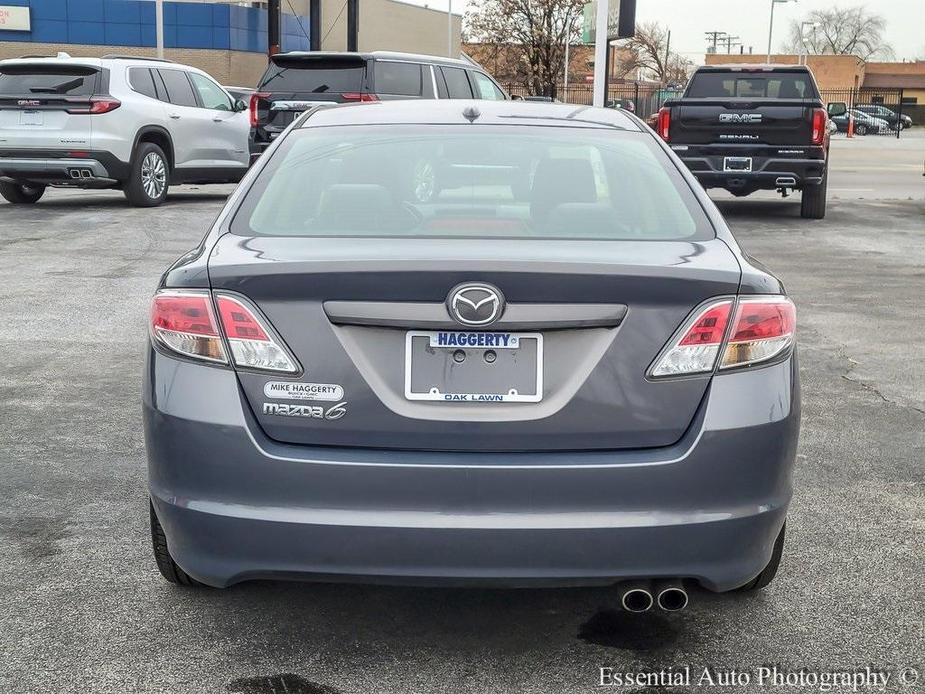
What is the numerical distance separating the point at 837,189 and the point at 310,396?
20248mm

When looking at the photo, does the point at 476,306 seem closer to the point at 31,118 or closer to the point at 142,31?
the point at 31,118

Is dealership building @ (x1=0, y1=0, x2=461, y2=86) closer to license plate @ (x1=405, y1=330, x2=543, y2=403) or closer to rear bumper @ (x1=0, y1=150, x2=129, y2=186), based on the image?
rear bumper @ (x1=0, y1=150, x2=129, y2=186)

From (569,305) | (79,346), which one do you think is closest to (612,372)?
(569,305)

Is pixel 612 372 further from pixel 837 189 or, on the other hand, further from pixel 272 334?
pixel 837 189

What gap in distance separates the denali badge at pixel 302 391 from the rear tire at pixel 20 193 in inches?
574

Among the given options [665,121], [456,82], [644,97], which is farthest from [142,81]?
[644,97]

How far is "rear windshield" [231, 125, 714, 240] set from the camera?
12.0ft

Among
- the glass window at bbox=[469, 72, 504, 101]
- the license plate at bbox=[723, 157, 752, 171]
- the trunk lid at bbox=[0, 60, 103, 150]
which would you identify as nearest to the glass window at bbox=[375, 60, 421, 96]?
the glass window at bbox=[469, 72, 504, 101]

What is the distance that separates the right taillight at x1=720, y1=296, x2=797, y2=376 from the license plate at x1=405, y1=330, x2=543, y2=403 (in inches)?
19.0

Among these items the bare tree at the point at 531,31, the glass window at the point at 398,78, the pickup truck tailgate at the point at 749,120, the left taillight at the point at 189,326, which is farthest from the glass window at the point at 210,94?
the bare tree at the point at 531,31

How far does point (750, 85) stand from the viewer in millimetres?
17359

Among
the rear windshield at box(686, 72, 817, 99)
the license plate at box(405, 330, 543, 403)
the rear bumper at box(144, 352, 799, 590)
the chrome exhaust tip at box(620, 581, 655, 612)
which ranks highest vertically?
the rear windshield at box(686, 72, 817, 99)

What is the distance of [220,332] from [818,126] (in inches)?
522

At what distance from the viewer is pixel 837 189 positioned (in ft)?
72.0
